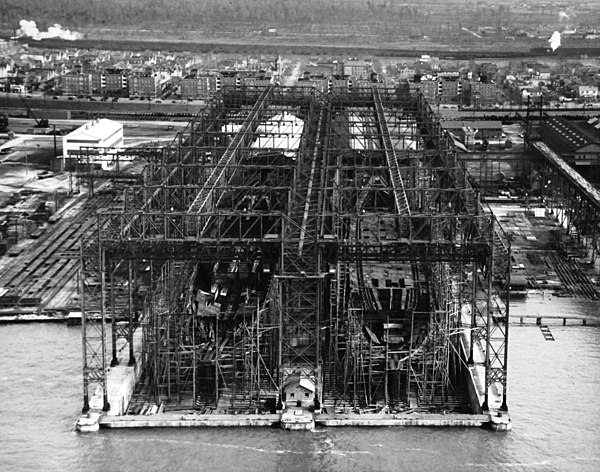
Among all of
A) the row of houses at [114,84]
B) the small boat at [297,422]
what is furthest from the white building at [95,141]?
the small boat at [297,422]

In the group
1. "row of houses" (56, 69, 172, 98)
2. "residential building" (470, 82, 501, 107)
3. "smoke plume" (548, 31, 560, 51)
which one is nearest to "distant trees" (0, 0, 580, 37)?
"smoke plume" (548, 31, 560, 51)

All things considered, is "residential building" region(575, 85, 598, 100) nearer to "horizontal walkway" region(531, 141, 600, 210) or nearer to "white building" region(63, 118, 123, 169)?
"horizontal walkway" region(531, 141, 600, 210)

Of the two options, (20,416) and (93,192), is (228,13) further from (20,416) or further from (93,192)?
(20,416)

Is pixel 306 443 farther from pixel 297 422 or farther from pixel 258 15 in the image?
pixel 258 15

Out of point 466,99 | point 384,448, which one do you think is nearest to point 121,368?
point 384,448

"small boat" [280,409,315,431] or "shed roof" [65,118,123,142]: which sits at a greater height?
"shed roof" [65,118,123,142]
